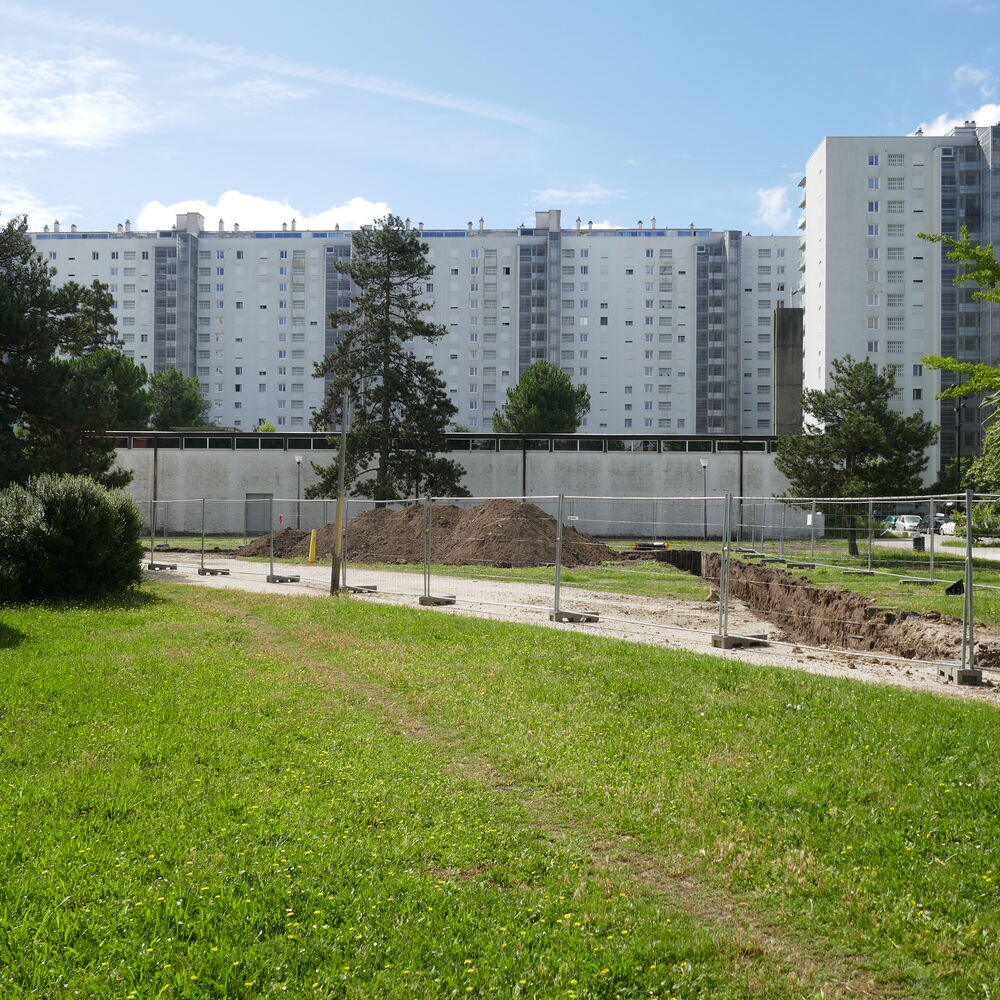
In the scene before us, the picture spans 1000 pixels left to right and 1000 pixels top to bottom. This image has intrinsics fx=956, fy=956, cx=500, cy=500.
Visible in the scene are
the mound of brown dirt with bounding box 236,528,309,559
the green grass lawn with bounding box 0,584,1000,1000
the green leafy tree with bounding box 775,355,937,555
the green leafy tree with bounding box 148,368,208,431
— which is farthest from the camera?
the green leafy tree with bounding box 148,368,208,431

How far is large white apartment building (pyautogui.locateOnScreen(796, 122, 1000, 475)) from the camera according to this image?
81250 millimetres

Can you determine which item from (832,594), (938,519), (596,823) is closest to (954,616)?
(938,519)

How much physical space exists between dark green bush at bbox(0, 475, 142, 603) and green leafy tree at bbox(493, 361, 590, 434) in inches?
2590

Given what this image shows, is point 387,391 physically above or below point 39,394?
above

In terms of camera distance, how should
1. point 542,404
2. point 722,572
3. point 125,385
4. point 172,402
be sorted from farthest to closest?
point 172,402 → point 542,404 → point 125,385 → point 722,572

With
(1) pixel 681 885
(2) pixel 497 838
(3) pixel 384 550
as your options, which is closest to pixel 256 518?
(3) pixel 384 550

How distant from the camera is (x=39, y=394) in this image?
27.2m

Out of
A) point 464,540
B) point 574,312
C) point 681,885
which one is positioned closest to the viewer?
point 681,885

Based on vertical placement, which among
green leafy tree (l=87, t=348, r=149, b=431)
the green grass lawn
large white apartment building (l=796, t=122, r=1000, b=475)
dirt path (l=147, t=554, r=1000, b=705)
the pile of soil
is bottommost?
dirt path (l=147, t=554, r=1000, b=705)

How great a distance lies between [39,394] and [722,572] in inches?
852

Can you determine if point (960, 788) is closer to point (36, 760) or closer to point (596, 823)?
point (596, 823)

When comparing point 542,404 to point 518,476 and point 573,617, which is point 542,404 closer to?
point 518,476

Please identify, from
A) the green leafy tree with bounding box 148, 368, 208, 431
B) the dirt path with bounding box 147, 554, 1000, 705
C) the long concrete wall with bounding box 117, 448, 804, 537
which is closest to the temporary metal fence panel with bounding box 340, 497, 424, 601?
the dirt path with bounding box 147, 554, 1000, 705

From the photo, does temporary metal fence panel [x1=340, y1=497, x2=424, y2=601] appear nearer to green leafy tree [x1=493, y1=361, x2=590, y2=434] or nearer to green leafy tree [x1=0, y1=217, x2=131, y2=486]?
green leafy tree [x1=0, y1=217, x2=131, y2=486]
